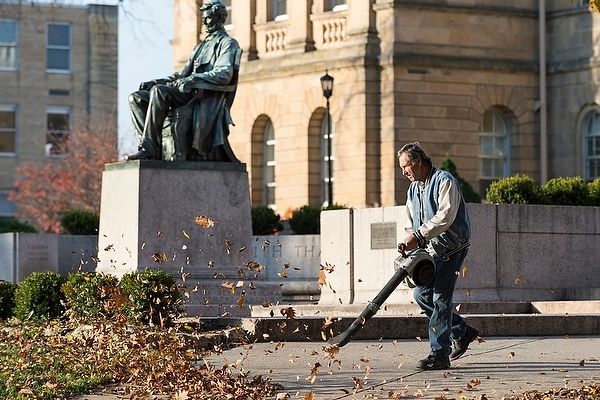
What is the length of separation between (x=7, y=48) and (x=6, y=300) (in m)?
44.0

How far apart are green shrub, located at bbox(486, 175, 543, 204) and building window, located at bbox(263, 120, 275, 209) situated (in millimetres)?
21237

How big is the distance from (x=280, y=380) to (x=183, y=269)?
22.2 feet

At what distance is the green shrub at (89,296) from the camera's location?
16.2 metres

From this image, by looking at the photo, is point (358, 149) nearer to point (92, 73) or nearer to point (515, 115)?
point (515, 115)

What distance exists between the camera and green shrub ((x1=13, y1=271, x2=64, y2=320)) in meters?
18.2

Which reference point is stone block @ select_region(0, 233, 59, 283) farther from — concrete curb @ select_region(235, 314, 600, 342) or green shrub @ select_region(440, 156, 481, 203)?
concrete curb @ select_region(235, 314, 600, 342)

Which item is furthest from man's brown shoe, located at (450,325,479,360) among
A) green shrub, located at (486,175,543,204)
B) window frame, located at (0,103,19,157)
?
window frame, located at (0,103,19,157)

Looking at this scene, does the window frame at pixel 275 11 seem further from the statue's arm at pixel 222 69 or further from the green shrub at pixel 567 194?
the statue's arm at pixel 222 69

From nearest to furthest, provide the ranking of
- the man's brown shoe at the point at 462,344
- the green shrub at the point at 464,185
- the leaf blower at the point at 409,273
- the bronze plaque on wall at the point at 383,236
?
the leaf blower at the point at 409,273 → the man's brown shoe at the point at 462,344 → the bronze plaque on wall at the point at 383,236 → the green shrub at the point at 464,185

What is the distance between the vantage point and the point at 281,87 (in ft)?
146

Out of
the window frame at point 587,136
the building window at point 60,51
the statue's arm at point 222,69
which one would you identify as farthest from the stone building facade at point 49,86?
the statue's arm at point 222,69

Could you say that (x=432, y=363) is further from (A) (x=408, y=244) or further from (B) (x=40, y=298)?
(B) (x=40, y=298)

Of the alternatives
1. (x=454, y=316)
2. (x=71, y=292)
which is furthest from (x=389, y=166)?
(x=454, y=316)

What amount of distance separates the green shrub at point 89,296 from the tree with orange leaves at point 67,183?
37.0 meters
